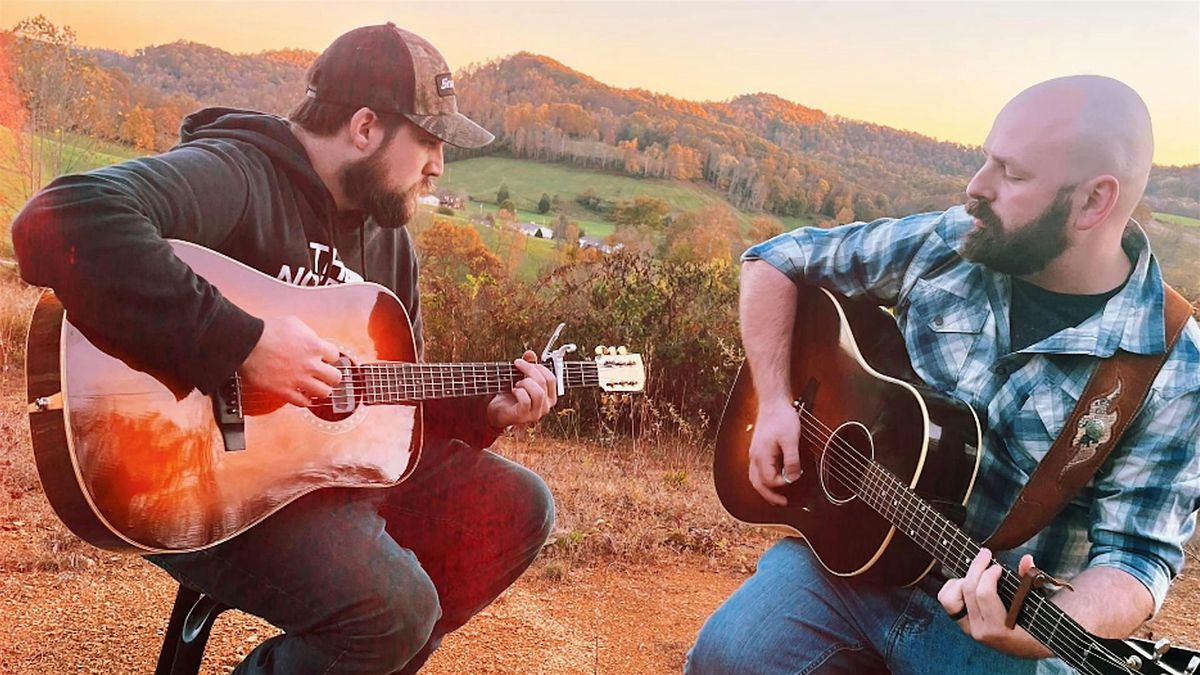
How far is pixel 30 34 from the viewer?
2.46 metres

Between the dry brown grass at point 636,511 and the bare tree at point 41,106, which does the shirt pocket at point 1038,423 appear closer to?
the dry brown grass at point 636,511

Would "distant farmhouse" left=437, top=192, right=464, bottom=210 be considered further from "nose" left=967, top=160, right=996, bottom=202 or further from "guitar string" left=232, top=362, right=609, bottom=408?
"nose" left=967, top=160, right=996, bottom=202

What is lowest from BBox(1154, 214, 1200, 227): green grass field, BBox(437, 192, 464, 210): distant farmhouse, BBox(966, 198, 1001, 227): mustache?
BBox(437, 192, 464, 210): distant farmhouse

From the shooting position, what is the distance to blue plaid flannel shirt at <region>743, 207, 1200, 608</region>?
203 centimetres

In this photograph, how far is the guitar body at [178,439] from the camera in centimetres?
183

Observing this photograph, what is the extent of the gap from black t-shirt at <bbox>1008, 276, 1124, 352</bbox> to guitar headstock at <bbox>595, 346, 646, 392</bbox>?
3.12 feet

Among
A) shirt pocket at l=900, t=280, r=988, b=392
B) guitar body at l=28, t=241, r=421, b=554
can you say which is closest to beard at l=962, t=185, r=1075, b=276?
shirt pocket at l=900, t=280, r=988, b=392

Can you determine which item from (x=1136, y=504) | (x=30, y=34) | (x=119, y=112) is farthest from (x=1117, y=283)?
(x=30, y=34)

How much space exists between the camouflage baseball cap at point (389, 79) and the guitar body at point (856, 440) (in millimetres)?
1048

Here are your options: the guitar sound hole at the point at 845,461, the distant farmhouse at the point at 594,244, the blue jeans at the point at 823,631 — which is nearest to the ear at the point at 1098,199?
the guitar sound hole at the point at 845,461

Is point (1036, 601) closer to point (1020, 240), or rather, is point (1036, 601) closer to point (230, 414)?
point (1020, 240)

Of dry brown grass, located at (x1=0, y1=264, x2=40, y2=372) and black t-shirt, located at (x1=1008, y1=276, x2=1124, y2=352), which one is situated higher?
black t-shirt, located at (x1=1008, y1=276, x2=1124, y2=352)

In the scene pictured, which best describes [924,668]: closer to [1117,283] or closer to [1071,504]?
[1071,504]

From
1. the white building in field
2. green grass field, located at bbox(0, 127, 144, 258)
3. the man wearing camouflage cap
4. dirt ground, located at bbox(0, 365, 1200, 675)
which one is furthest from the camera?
the white building in field
